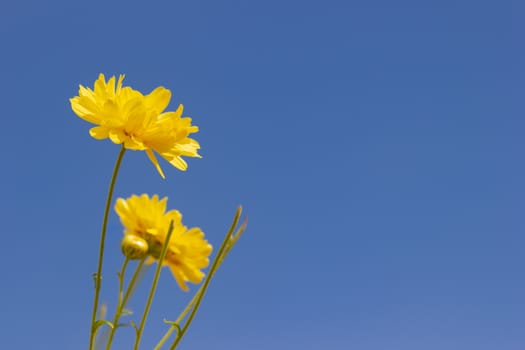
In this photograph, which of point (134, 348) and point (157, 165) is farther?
point (157, 165)

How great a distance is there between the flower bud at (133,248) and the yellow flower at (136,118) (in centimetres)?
14

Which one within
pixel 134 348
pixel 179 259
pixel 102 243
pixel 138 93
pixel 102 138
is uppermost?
pixel 138 93

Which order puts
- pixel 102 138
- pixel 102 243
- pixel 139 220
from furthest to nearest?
pixel 139 220 → pixel 102 138 → pixel 102 243

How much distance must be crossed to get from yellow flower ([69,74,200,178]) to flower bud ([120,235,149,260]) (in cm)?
14

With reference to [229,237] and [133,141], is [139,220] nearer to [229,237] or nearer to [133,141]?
[133,141]

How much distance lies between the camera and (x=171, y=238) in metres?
1.11

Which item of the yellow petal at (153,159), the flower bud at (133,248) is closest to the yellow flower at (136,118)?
the yellow petal at (153,159)

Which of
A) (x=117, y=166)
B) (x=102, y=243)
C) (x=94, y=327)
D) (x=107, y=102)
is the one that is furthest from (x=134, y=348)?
(x=107, y=102)

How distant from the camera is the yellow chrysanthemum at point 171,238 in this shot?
3.66ft

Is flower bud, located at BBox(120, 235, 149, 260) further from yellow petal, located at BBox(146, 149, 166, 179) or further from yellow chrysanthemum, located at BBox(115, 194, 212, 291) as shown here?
yellow petal, located at BBox(146, 149, 166, 179)

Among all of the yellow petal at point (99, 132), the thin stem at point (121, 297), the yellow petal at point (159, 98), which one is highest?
the yellow petal at point (159, 98)

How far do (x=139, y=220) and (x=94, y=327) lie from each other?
285 millimetres

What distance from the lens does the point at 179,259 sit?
1130 millimetres

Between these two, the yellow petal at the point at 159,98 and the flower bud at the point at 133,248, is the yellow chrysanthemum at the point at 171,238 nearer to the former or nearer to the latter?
the flower bud at the point at 133,248
